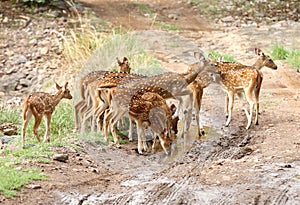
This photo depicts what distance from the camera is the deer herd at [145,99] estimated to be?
8.81m

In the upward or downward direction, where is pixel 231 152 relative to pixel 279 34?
Answer: downward

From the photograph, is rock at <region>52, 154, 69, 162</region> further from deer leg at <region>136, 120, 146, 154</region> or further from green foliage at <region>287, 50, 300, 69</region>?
green foliage at <region>287, 50, 300, 69</region>

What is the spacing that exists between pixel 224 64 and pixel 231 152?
210cm

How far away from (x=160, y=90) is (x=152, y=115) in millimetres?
665

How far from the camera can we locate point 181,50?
14445mm

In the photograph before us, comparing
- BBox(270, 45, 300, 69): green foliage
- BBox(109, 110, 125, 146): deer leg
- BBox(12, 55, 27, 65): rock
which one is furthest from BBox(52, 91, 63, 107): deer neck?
BBox(12, 55, 27, 65): rock

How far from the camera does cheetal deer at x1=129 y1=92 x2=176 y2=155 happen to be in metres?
8.73

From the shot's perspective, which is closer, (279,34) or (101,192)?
(101,192)

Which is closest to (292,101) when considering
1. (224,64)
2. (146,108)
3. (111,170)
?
(224,64)

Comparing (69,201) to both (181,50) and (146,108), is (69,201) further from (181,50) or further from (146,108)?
(181,50)

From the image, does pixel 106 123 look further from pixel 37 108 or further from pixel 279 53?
pixel 279 53

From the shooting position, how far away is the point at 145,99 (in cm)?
878

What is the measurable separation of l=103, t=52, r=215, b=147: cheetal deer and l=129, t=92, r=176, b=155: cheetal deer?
0.46ft

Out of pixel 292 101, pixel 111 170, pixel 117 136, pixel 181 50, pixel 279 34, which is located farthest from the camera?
pixel 279 34
